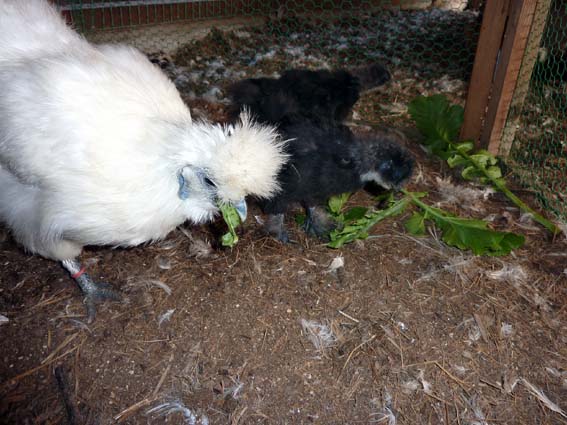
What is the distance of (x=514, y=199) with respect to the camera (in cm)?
356

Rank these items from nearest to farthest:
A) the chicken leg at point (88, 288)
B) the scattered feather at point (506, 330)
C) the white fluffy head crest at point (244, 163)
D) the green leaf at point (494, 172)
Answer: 1. the white fluffy head crest at point (244, 163)
2. the scattered feather at point (506, 330)
3. the chicken leg at point (88, 288)
4. the green leaf at point (494, 172)

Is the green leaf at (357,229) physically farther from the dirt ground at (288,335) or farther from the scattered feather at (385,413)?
the scattered feather at (385,413)

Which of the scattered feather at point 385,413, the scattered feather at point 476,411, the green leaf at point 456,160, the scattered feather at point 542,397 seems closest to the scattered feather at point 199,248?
the scattered feather at point 385,413

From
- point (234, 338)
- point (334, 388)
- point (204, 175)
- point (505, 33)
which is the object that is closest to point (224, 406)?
point (234, 338)

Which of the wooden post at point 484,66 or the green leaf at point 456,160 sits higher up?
the wooden post at point 484,66

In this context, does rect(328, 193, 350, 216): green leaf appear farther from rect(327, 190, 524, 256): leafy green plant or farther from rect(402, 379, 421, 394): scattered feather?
rect(402, 379, 421, 394): scattered feather

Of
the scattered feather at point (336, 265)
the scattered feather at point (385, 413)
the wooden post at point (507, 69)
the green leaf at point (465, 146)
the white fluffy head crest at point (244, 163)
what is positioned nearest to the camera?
the white fluffy head crest at point (244, 163)

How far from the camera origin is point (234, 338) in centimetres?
253

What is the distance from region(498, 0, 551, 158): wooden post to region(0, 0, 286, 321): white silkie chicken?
2.71m

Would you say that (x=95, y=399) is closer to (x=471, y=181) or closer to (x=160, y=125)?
(x=160, y=125)

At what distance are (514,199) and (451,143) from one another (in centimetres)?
81

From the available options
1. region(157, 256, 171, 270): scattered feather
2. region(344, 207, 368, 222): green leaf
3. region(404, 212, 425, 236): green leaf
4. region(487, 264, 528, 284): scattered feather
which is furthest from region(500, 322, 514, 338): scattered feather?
region(157, 256, 171, 270): scattered feather

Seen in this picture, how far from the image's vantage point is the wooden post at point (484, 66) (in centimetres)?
360

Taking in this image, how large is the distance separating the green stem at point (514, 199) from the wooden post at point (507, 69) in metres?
0.32
